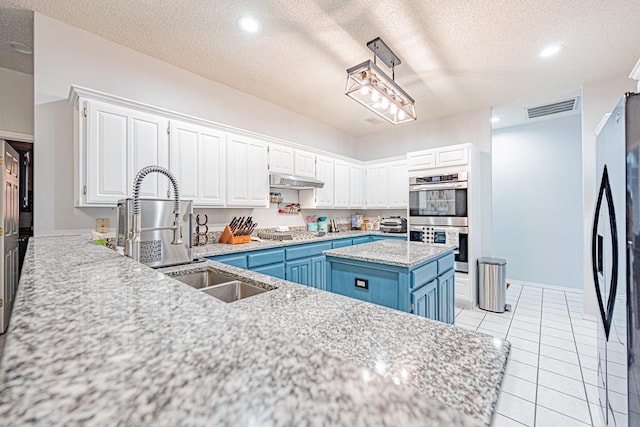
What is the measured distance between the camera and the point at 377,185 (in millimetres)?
4793

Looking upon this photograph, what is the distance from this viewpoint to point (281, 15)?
2.12 m

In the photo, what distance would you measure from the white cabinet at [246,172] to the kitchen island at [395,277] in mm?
1499

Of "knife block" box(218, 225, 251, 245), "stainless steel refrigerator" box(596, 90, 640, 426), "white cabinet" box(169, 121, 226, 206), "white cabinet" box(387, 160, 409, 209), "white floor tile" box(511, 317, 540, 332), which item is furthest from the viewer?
"white cabinet" box(387, 160, 409, 209)

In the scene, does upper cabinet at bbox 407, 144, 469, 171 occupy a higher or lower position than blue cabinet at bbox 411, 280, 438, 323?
higher

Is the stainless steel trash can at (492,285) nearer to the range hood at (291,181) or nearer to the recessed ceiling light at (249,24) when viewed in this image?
the range hood at (291,181)

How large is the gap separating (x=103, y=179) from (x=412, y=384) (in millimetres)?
2616

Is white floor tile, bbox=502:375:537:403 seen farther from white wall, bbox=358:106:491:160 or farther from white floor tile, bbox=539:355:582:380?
white wall, bbox=358:106:491:160

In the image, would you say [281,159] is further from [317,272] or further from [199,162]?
[317,272]

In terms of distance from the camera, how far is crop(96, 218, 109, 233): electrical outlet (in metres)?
2.38

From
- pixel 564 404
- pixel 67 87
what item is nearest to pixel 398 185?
pixel 564 404

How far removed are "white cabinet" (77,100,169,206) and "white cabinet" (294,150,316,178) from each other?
1702 millimetres

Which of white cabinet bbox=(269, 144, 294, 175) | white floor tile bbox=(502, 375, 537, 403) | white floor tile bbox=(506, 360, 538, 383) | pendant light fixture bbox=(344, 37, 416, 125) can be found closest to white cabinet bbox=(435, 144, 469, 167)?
pendant light fixture bbox=(344, 37, 416, 125)

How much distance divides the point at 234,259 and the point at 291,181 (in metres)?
1.37

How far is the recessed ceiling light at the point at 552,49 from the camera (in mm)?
2465
